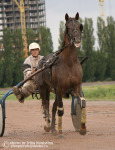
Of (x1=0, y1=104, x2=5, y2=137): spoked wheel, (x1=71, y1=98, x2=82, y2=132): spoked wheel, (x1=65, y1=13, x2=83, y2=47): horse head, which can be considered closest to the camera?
(x1=65, y1=13, x2=83, y2=47): horse head

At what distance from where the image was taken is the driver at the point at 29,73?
8719 mm

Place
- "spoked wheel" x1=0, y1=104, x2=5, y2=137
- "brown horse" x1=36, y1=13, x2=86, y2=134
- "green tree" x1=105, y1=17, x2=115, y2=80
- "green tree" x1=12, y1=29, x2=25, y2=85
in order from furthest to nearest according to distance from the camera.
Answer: "green tree" x1=105, y1=17, x2=115, y2=80
"green tree" x1=12, y1=29, x2=25, y2=85
"spoked wheel" x1=0, y1=104, x2=5, y2=137
"brown horse" x1=36, y1=13, x2=86, y2=134

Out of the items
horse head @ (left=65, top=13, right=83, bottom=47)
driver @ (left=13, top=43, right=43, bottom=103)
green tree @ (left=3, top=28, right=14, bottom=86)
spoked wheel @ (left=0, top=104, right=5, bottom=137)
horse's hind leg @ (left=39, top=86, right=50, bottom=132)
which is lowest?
green tree @ (left=3, top=28, right=14, bottom=86)

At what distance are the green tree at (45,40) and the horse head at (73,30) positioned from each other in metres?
42.3

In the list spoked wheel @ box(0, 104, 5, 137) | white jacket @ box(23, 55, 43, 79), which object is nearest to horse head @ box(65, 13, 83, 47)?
Result: white jacket @ box(23, 55, 43, 79)

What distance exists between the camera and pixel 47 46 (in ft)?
166

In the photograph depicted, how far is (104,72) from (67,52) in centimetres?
4147

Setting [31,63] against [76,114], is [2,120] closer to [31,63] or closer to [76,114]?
[31,63]

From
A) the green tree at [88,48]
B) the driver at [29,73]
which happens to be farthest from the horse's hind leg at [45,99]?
the green tree at [88,48]

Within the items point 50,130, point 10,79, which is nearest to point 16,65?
point 10,79

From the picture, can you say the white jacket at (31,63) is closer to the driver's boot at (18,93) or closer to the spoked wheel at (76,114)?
the driver's boot at (18,93)

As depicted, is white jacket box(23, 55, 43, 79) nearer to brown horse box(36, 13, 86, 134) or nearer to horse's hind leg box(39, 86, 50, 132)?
horse's hind leg box(39, 86, 50, 132)

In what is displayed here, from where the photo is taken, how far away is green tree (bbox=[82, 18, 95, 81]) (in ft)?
157

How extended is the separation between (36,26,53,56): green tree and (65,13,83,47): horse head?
42324mm
